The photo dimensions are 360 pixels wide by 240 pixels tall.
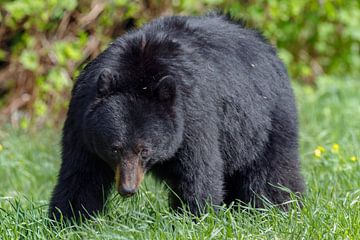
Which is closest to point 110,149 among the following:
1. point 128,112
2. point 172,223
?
point 128,112

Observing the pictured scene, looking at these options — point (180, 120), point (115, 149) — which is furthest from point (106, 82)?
point (180, 120)

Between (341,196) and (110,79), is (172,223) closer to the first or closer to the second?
(110,79)

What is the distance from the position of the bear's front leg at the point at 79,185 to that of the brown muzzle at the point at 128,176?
303mm

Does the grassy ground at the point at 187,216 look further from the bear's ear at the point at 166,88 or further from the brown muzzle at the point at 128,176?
the bear's ear at the point at 166,88

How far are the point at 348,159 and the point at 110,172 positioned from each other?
258 cm

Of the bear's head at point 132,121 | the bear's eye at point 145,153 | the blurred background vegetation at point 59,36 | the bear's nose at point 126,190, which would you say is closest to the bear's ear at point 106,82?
the bear's head at point 132,121

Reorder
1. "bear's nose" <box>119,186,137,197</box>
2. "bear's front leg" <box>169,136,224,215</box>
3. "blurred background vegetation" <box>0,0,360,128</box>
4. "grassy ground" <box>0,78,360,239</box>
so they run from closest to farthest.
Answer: "grassy ground" <box>0,78,360,239</box>, "bear's nose" <box>119,186,137,197</box>, "bear's front leg" <box>169,136,224,215</box>, "blurred background vegetation" <box>0,0,360,128</box>

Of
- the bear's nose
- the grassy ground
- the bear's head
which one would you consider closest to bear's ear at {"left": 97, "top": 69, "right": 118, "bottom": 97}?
the bear's head

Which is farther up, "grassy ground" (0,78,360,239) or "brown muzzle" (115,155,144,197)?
"brown muzzle" (115,155,144,197)

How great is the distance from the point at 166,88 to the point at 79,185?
0.91 m

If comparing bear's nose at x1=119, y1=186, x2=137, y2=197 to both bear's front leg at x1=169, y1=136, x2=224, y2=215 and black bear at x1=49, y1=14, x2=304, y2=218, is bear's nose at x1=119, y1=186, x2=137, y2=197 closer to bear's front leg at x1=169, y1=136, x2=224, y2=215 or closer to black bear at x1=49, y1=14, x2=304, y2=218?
black bear at x1=49, y1=14, x2=304, y2=218

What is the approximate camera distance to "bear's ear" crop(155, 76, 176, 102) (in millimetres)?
5264

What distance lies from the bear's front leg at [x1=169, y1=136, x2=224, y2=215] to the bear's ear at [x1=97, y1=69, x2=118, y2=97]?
25.0 inches

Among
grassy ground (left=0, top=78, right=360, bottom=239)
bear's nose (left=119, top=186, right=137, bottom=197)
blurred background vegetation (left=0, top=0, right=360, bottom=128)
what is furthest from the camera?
blurred background vegetation (left=0, top=0, right=360, bottom=128)
